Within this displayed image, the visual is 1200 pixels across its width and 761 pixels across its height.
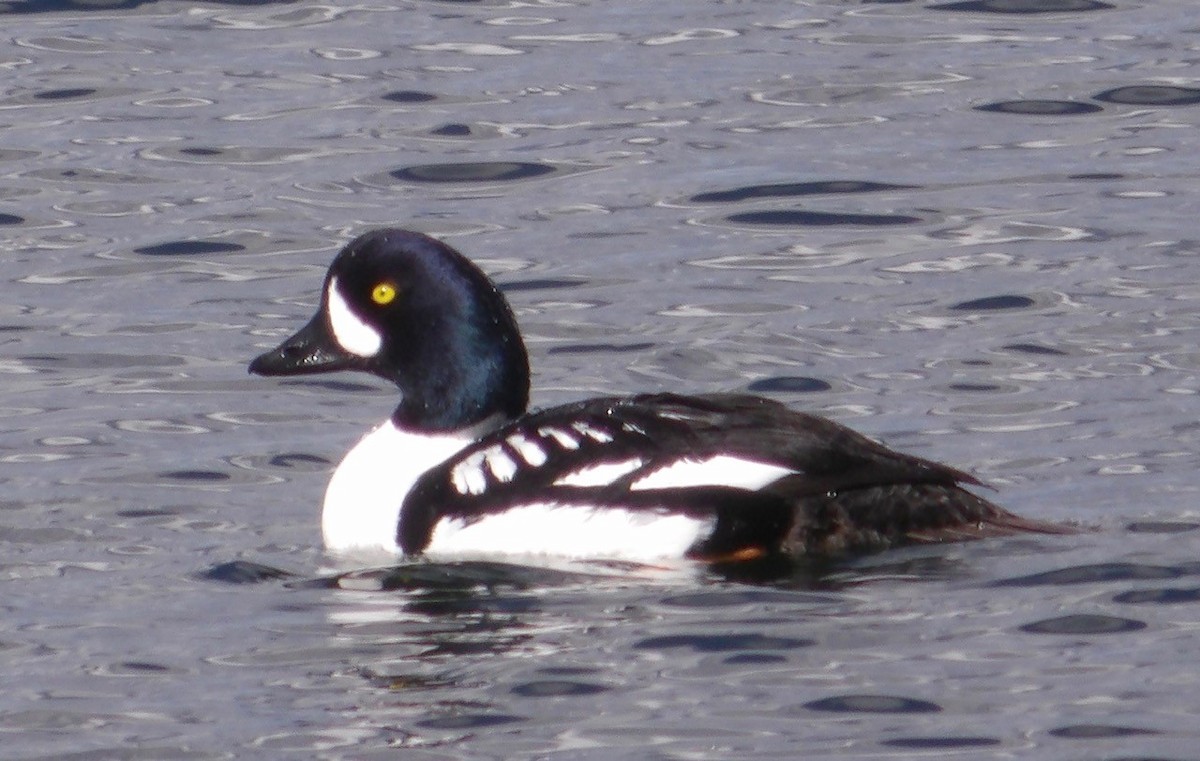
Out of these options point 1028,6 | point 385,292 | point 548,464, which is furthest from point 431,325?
point 1028,6

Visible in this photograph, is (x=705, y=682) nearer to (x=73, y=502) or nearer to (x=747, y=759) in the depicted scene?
(x=747, y=759)

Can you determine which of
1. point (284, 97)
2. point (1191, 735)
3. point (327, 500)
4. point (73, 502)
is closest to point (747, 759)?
point (1191, 735)

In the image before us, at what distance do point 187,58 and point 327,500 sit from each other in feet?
25.7

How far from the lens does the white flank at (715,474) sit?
8.66m

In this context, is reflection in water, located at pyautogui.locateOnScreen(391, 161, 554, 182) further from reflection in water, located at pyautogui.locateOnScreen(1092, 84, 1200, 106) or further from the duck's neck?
the duck's neck

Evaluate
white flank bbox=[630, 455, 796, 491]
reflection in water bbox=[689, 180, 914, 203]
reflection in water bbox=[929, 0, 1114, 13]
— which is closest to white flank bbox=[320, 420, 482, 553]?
white flank bbox=[630, 455, 796, 491]

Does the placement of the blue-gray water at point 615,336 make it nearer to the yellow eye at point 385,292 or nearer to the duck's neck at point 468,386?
the duck's neck at point 468,386

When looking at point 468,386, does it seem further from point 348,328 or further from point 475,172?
point 475,172

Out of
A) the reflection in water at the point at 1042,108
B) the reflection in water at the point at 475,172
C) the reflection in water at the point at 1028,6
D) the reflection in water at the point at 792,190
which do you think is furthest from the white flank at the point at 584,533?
the reflection in water at the point at 1028,6

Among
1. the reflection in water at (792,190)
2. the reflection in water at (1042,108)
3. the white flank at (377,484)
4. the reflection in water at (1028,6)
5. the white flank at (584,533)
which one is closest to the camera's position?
the white flank at (584,533)

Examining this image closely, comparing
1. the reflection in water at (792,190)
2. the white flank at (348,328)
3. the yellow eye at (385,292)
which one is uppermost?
the yellow eye at (385,292)

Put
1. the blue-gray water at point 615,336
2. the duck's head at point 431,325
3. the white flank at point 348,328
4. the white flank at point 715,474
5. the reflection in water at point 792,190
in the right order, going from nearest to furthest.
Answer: the blue-gray water at point 615,336
the white flank at point 715,474
the duck's head at point 431,325
the white flank at point 348,328
the reflection in water at point 792,190

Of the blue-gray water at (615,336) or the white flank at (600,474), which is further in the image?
the white flank at (600,474)

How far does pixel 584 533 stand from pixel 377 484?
89cm
